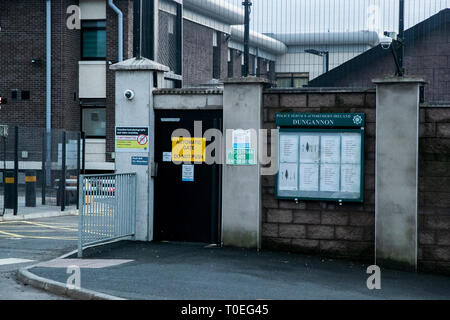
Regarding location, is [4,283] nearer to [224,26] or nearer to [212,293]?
[212,293]

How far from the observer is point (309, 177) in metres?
12.4

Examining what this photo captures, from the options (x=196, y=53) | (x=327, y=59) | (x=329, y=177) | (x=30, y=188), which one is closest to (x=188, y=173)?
(x=329, y=177)

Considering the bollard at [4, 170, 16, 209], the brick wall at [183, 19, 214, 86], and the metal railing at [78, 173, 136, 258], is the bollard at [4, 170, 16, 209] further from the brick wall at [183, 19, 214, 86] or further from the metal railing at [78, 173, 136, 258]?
the brick wall at [183, 19, 214, 86]

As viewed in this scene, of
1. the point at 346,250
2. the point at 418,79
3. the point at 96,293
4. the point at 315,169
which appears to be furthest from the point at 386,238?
the point at 96,293

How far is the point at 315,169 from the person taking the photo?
40.5ft

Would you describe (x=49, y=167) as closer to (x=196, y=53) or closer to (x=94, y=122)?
(x=94, y=122)

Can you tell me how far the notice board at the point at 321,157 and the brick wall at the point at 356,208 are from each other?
0.12 m

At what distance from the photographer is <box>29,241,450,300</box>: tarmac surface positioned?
900cm

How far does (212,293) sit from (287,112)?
14.8 ft

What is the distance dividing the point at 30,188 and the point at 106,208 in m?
11.3

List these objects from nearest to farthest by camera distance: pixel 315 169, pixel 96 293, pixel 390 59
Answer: pixel 96 293 → pixel 315 169 → pixel 390 59

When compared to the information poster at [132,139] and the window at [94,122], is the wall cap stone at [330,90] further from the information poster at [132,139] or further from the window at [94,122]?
the window at [94,122]

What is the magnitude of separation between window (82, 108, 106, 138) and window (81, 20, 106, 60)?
2362mm

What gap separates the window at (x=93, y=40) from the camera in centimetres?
3203
